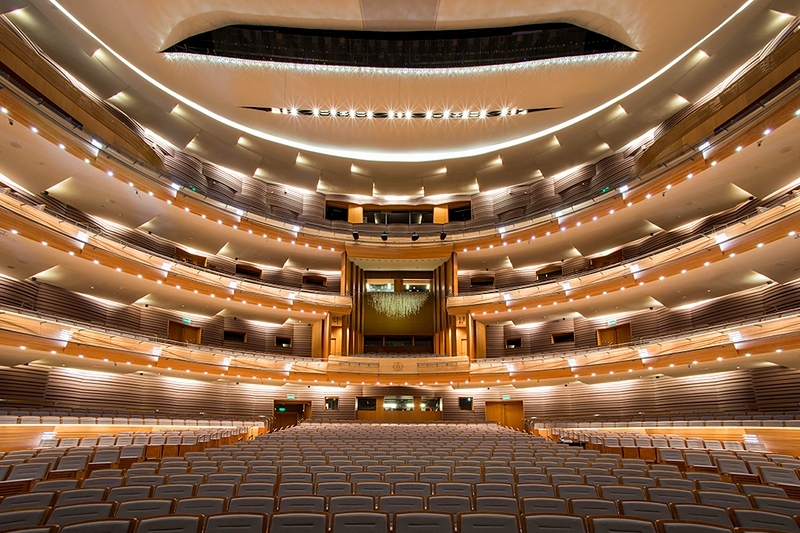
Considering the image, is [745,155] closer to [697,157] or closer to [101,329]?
[697,157]

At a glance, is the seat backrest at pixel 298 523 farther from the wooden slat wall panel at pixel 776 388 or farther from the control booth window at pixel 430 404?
the control booth window at pixel 430 404

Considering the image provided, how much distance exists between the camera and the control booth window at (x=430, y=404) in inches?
886

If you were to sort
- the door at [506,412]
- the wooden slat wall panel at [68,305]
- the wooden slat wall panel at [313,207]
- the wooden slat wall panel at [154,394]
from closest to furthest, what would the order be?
Result: the wooden slat wall panel at [154,394] → the wooden slat wall panel at [68,305] → the door at [506,412] → the wooden slat wall panel at [313,207]

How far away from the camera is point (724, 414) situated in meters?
14.6

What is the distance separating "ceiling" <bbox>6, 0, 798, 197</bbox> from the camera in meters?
15.5

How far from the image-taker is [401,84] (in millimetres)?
18688

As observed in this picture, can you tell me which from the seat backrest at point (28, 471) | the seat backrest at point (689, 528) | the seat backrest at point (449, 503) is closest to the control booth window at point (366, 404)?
the seat backrest at point (28, 471)

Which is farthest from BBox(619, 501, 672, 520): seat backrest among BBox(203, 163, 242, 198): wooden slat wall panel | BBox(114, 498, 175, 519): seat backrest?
BBox(203, 163, 242, 198): wooden slat wall panel

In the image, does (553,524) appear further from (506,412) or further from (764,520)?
(506,412)

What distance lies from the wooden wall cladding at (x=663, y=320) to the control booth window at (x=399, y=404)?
4.88 metres

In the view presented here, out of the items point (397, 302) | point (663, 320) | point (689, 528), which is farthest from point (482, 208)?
point (689, 528)

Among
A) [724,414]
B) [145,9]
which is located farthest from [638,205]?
[145,9]

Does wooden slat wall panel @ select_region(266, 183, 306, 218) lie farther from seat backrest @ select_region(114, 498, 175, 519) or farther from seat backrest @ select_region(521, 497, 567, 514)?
seat backrest @ select_region(521, 497, 567, 514)

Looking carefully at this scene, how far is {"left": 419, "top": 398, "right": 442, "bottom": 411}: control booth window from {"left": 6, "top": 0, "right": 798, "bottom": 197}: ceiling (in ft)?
37.9
